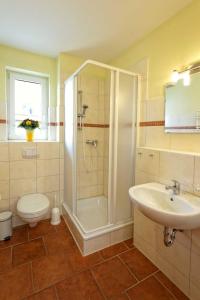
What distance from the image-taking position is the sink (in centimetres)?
98

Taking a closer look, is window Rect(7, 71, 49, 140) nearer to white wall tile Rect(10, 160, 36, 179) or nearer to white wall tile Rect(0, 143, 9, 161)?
white wall tile Rect(0, 143, 9, 161)

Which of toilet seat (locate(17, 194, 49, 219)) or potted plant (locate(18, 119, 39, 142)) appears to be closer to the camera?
toilet seat (locate(17, 194, 49, 219))

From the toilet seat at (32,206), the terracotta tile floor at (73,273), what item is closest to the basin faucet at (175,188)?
the terracotta tile floor at (73,273)

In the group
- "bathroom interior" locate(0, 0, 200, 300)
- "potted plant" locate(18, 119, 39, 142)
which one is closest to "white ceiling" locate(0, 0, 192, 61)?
"bathroom interior" locate(0, 0, 200, 300)

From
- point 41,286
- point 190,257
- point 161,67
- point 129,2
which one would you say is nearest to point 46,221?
point 41,286

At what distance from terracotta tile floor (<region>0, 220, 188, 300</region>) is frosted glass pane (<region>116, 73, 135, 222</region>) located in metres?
0.44

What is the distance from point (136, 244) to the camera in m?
1.78

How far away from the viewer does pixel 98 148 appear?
2.55 metres

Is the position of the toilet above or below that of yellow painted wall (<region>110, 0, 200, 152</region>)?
below

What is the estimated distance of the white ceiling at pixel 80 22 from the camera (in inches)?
56.4

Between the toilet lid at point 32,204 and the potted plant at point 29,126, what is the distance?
2.50 feet

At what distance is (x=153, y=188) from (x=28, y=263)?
1.37m

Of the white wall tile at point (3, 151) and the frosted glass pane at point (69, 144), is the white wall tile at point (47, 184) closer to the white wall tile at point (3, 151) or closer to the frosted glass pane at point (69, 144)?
the frosted glass pane at point (69, 144)

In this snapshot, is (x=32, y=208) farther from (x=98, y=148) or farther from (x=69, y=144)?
(x=98, y=148)
